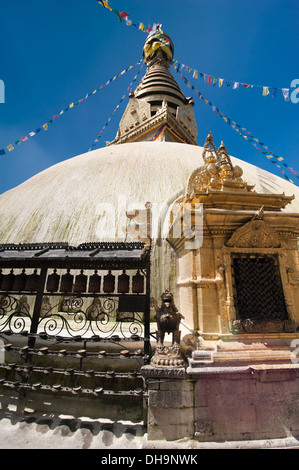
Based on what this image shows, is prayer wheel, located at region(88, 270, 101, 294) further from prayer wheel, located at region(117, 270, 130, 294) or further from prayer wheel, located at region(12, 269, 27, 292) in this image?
prayer wheel, located at region(12, 269, 27, 292)

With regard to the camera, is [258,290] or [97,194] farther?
[97,194]

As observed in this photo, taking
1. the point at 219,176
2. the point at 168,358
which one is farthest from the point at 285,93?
the point at 168,358

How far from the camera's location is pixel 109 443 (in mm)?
2541

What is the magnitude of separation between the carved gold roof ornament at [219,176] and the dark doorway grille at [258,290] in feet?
5.04

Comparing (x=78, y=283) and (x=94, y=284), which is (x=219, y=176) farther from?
(x=78, y=283)

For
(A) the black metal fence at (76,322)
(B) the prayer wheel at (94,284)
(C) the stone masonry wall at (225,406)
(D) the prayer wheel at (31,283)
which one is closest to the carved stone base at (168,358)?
(C) the stone masonry wall at (225,406)

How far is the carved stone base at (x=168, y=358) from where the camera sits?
2730mm

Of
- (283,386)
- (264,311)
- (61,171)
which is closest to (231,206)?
(264,311)

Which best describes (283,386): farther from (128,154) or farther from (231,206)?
(128,154)

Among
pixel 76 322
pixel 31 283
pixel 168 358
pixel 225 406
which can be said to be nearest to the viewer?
pixel 225 406

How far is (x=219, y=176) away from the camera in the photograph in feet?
14.7

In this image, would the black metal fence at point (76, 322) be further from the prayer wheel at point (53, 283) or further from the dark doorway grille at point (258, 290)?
the dark doorway grille at point (258, 290)

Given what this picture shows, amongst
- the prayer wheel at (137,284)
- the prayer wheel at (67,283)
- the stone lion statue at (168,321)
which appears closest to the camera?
the stone lion statue at (168,321)

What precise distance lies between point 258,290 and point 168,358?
180 cm
